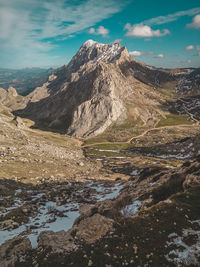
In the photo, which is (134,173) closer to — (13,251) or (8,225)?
(8,225)

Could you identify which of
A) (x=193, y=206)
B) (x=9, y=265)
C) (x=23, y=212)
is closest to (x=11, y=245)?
(x=9, y=265)

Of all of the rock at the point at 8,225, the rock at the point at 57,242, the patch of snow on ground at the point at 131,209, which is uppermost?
the rock at the point at 57,242

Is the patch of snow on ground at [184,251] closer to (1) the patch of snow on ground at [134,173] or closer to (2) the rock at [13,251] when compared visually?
(2) the rock at [13,251]

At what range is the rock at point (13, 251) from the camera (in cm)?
1536

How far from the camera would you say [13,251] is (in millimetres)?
16641

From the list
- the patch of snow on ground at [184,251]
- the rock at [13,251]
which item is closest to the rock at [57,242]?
the rock at [13,251]

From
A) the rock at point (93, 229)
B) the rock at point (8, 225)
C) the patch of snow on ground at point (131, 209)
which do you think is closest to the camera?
the rock at point (93, 229)

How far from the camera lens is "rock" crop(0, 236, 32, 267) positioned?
15359 millimetres

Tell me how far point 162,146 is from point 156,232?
500 ft

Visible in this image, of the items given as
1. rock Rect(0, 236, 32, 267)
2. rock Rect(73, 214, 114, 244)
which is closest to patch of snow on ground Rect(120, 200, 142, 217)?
rock Rect(73, 214, 114, 244)

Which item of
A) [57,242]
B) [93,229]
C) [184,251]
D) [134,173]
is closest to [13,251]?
[57,242]

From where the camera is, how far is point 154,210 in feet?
65.9

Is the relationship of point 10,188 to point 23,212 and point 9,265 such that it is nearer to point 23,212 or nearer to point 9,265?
point 23,212

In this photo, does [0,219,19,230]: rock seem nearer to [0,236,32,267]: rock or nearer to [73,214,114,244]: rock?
[0,236,32,267]: rock
